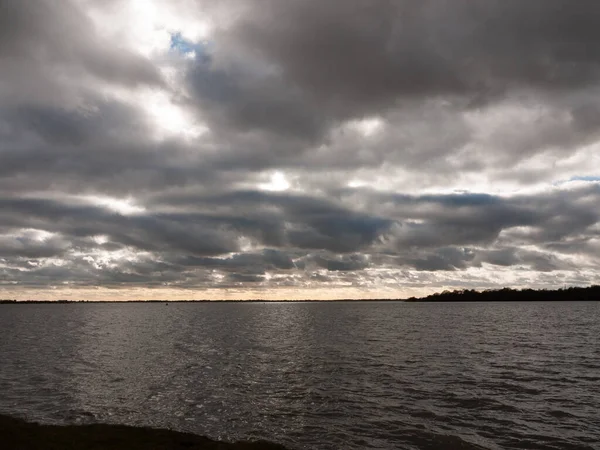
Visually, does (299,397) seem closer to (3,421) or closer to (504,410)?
(504,410)

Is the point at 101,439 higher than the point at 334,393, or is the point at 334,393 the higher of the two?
the point at 101,439

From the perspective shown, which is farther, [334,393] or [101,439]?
[334,393]

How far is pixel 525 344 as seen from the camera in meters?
66.1

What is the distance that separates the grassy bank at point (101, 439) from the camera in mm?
20734

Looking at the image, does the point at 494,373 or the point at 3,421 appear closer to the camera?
the point at 3,421

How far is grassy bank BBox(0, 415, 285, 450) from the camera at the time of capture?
816 inches

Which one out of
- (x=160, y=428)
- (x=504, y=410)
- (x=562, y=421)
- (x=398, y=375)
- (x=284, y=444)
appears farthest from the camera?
(x=398, y=375)

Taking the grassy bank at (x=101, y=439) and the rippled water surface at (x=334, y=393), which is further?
the rippled water surface at (x=334, y=393)

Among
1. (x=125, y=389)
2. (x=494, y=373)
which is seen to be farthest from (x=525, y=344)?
(x=125, y=389)

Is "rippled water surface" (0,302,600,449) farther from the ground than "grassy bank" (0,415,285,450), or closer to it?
closer to it

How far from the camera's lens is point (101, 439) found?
72.2ft

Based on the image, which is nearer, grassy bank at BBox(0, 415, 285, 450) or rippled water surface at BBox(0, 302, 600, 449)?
grassy bank at BBox(0, 415, 285, 450)

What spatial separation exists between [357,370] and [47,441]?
95.6ft

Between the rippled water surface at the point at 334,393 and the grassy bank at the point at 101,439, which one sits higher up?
the grassy bank at the point at 101,439
